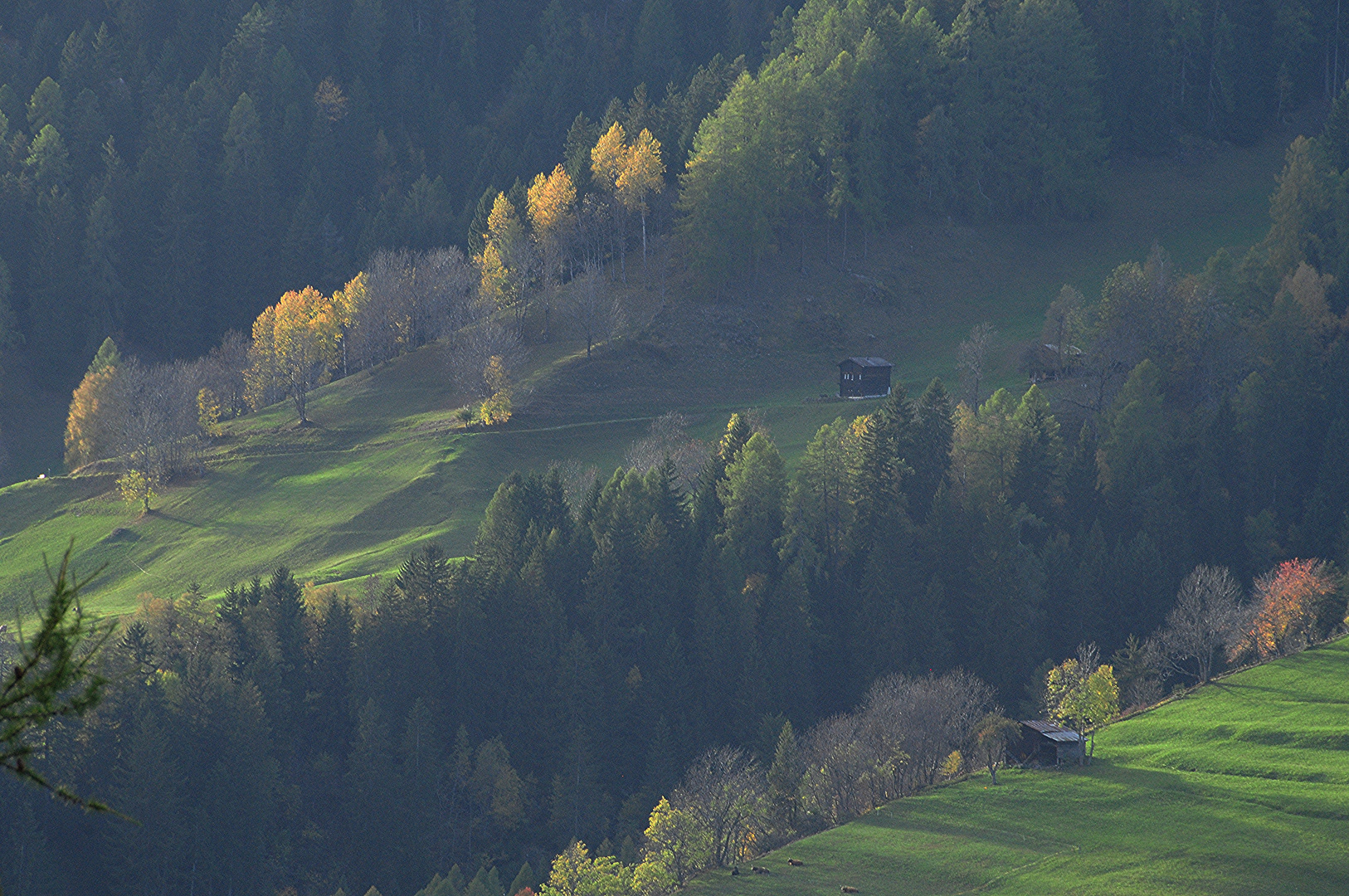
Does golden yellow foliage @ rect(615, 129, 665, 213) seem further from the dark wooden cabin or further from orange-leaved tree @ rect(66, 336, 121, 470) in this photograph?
the dark wooden cabin

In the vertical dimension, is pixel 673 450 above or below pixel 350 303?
below

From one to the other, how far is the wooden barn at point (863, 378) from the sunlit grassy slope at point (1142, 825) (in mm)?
52514

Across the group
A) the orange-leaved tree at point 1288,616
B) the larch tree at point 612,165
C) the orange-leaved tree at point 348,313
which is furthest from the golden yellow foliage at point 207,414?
the orange-leaved tree at point 1288,616

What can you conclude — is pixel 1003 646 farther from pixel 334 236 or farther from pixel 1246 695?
pixel 334 236

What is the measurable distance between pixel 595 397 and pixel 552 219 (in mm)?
25273

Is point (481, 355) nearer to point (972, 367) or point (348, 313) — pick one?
point (348, 313)

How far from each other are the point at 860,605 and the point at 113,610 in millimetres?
49850

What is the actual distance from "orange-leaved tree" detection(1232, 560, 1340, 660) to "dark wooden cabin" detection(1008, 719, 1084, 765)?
671 inches

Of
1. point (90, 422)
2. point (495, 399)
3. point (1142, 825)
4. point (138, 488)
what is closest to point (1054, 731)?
point (1142, 825)

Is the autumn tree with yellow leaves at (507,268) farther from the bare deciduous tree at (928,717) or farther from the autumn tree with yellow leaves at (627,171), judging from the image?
the bare deciduous tree at (928,717)

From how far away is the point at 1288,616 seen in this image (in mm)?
83812

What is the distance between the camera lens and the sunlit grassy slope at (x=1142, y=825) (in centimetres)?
5612

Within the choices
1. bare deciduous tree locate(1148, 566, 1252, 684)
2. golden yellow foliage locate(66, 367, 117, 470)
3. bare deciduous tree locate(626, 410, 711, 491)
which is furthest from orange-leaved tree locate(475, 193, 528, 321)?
bare deciduous tree locate(1148, 566, 1252, 684)

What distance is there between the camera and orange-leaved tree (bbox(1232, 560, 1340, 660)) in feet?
270
